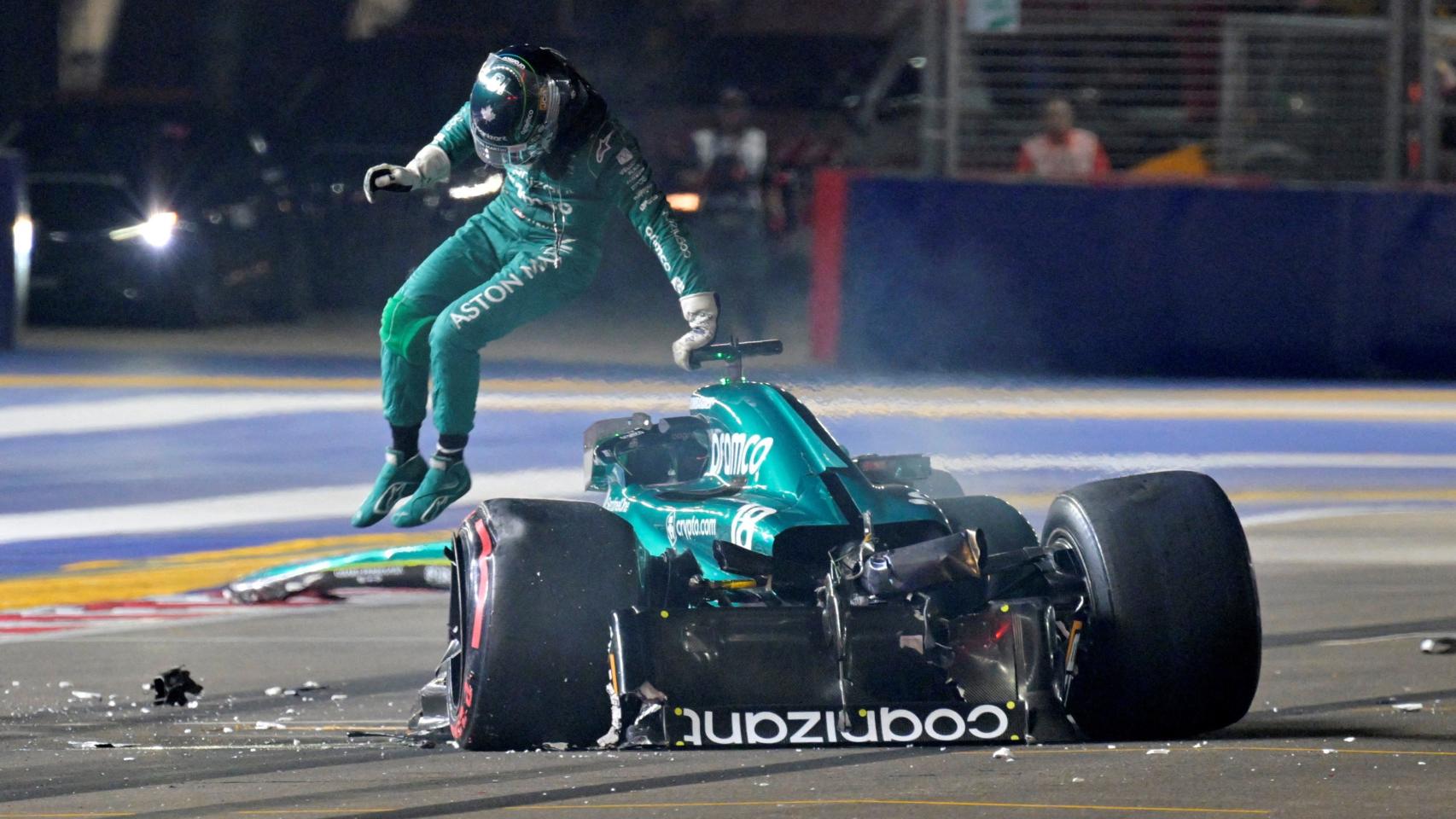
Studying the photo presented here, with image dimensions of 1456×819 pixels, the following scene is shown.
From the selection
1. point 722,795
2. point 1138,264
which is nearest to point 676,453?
point 722,795

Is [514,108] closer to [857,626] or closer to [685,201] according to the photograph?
[857,626]

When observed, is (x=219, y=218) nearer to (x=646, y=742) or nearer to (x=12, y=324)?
(x=12, y=324)

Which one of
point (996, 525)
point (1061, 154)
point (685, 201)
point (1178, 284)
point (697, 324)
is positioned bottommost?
point (996, 525)

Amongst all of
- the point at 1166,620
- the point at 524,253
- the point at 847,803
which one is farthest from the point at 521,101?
the point at 847,803

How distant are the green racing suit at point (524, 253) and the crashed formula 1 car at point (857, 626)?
131cm

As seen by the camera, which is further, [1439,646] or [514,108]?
[1439,646]

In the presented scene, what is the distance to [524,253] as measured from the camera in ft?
23.4

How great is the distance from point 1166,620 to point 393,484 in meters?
2.95

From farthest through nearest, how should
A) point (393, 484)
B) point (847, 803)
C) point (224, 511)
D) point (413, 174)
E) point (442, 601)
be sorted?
1. point (224, 511)
2. point (442, 601)
3. point (393, 484)
4. point (413, 174)
5. point (847, 803)

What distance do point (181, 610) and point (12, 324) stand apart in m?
8.49

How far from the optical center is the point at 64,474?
1119 centimetres

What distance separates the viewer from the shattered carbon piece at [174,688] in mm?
6625

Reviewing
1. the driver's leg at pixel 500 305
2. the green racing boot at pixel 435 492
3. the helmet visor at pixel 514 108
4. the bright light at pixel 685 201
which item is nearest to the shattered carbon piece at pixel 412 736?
the driver's leg at pixel 500 305

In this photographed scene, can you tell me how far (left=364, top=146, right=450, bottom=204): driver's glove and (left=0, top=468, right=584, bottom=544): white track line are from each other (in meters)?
3.31
